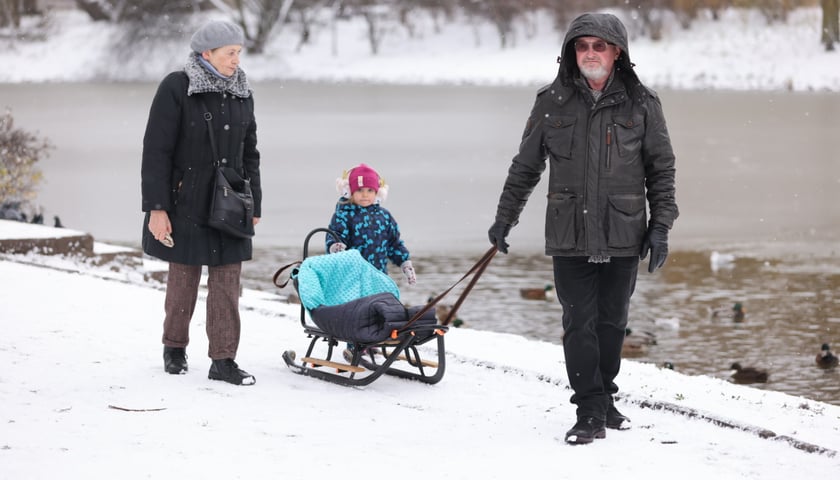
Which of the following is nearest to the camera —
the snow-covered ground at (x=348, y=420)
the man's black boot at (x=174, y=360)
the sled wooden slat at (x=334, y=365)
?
the snow-covered ground at (x=348, y=420)

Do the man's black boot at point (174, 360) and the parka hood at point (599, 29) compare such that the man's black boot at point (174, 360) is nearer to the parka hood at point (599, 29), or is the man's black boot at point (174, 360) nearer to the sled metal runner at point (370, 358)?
the sled metal runner at point (370, 358)

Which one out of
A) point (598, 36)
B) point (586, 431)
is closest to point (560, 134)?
point (598, 36)

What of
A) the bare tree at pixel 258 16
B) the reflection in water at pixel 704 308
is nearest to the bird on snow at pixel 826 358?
the reflection in water at pixel 704 308

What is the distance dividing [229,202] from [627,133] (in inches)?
74.2

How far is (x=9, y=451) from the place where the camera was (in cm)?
491

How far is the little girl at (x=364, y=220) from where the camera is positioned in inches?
261

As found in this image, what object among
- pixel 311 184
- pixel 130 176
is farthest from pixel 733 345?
pixel 130 176

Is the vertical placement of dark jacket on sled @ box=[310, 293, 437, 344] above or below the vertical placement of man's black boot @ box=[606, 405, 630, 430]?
above

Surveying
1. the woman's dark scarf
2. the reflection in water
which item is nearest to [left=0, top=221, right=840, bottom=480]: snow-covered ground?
the woman's dark scarf

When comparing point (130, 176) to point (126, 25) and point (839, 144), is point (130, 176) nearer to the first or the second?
point (839, 144)

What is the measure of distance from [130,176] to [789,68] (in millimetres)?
27874

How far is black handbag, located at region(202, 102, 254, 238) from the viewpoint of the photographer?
5.95 metres

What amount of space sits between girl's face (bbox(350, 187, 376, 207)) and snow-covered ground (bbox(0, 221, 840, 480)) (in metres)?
0.90

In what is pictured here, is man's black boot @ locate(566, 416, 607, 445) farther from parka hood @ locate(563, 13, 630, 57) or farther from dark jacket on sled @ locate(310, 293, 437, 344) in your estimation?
parka hood @ locate(563, 13, 630, 57)
